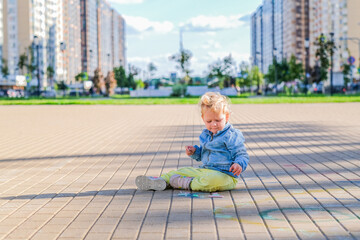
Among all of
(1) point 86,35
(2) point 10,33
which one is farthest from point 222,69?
(1) point 86,35

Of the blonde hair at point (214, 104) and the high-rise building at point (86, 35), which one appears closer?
the blonde hair at point (214, 104)

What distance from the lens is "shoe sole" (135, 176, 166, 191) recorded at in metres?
5.13

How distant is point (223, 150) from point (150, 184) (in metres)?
0.82

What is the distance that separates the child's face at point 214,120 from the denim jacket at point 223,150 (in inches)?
A: 2.3

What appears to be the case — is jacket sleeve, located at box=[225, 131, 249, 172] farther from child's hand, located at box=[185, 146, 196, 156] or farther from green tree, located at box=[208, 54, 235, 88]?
green tree, located at box=[208, 54, 235, 88]

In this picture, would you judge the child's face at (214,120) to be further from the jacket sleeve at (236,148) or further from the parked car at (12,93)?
the parked car at (12,93)

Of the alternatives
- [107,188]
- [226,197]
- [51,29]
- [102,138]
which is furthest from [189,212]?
[51,29]

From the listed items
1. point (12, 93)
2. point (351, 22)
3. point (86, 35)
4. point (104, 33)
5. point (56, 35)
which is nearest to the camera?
point (12, 93)

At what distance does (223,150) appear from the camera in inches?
198

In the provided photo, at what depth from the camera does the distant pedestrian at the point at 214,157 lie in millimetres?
4887

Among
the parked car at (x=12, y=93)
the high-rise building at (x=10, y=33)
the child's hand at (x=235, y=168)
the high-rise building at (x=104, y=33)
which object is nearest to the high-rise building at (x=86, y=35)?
the high-rise building at (x=104, y=33)

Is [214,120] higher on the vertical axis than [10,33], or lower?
lower

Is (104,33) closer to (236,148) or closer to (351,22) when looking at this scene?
(351,22)

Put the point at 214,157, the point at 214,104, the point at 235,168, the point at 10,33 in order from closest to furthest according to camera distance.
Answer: the point at 235,168, the point at 214,104, the point at 214,157, the point at 10,33
